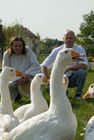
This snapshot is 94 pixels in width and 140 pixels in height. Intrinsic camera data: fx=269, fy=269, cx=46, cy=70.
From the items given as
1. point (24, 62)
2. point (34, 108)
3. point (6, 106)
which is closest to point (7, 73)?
point (6, 106)

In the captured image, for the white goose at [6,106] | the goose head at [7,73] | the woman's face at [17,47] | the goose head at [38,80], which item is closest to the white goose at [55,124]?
the white goose at [6,106]

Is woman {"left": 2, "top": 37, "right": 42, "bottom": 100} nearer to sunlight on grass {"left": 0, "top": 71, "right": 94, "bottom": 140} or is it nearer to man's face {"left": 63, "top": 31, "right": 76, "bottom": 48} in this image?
sunlight on grass {"left": 0, "top": 71, "right": 94, "bottom": 140}

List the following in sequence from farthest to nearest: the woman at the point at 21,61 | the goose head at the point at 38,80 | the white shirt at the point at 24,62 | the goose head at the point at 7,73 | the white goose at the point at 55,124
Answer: the white shirt at the point at 24,62 → the woman at the point at 21,61 → the goose head at the point at 38,80 → the goose head at the point at 7,73 → the white goose at the point at 55,124

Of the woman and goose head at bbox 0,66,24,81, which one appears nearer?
goose head at bbox 0,66,24,81

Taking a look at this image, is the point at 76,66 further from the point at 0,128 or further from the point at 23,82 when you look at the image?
the point at 0,128

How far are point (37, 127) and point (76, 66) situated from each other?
4198 millimetres

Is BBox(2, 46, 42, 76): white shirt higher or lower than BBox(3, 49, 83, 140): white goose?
higher

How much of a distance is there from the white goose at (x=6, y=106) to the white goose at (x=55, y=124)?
0.61m

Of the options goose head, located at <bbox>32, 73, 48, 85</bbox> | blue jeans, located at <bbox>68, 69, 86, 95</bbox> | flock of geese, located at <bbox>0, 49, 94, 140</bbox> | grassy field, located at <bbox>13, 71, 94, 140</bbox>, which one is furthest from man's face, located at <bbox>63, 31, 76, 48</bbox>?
flock of geese, located at <bbox>0, 49, 94, 140</bbox>

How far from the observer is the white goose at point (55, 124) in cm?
306

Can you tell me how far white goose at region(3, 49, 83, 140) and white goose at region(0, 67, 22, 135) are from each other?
611 mm

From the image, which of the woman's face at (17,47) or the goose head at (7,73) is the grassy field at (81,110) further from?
the goose head at (7,73)

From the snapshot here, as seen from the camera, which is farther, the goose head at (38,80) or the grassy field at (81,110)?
the goose head at (38,80)

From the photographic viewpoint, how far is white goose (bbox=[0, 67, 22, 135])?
3.79 meters
